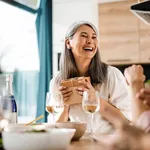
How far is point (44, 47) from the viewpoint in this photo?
4.34 metres

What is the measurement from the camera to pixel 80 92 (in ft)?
6.97

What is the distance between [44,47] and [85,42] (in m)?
1.99

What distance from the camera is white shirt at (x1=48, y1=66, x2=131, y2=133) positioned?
219 centimetres

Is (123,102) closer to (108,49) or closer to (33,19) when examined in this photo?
(108,49)

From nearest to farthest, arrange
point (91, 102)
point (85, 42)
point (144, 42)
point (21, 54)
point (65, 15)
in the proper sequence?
point (91, 102), point (85, 42), point (144, 42), point (21, 54), point (65, 15)

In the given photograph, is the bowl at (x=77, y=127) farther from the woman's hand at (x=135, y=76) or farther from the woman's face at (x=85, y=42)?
the woman's face at (x=85, y=42)

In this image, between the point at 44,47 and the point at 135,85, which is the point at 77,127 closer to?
the point at 135,85

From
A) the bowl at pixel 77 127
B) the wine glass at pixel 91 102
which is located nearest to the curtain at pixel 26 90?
the wine glass at pixel 91 102

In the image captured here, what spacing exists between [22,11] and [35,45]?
18.4 inches

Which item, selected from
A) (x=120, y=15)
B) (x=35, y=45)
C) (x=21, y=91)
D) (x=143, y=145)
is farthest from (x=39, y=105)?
(x=143, y=145)

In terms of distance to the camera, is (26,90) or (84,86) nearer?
(84,86)

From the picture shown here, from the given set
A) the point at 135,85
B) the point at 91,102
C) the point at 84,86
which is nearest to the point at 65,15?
the point at 84,86

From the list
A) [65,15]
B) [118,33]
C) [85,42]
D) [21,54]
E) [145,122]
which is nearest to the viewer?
[145,122]

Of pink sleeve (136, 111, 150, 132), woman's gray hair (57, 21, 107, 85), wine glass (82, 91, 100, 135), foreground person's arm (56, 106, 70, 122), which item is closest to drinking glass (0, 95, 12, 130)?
wine glass (82, 91, 100, 135)
